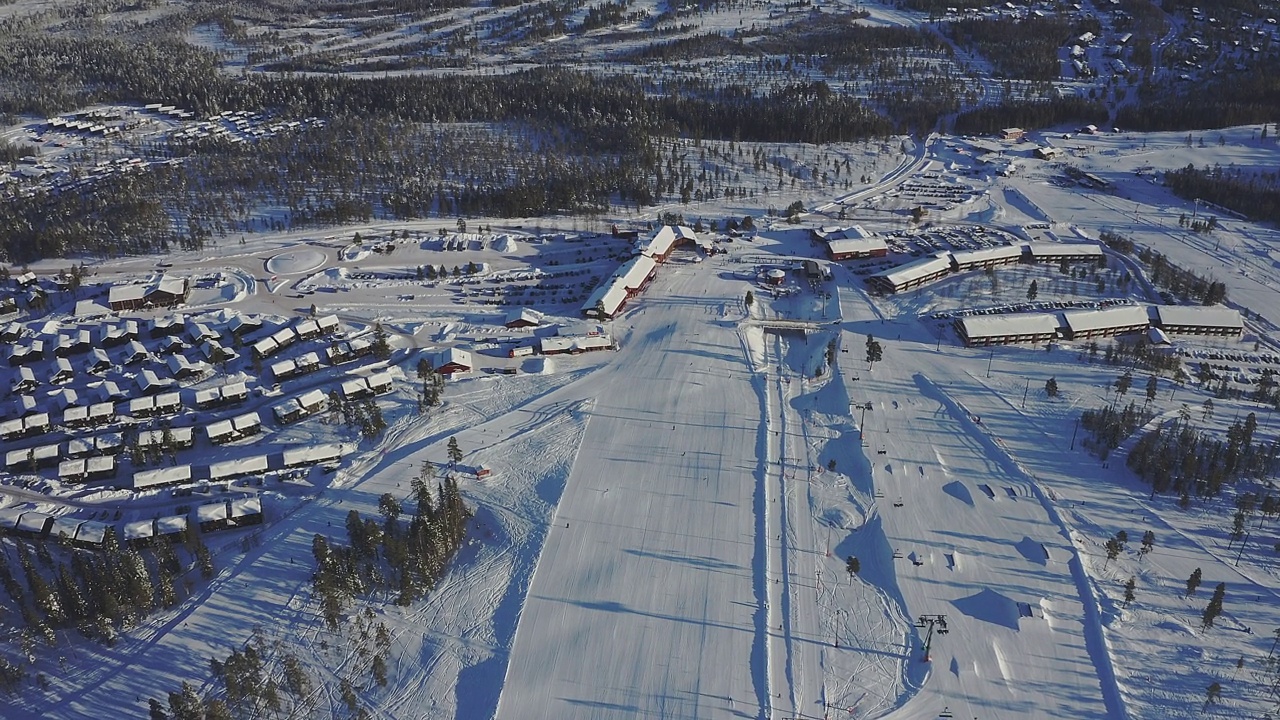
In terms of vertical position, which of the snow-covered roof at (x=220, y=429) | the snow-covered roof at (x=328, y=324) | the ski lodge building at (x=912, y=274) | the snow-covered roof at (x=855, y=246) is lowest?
the snow-covered roof at (x=220, y=429)

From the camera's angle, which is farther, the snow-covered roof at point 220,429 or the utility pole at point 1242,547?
→ the snow-covered roof at point 220,429

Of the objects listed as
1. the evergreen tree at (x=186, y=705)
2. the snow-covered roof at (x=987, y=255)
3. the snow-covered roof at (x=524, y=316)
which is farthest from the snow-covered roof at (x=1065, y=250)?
the evergreen tree at (x=186, y=705)

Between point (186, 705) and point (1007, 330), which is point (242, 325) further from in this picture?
point (1007, 330)

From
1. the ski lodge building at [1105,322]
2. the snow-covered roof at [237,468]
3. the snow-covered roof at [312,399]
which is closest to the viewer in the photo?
the snow-covered roof at [237,468]

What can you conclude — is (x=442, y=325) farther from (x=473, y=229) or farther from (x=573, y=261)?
(x=473, y=229)

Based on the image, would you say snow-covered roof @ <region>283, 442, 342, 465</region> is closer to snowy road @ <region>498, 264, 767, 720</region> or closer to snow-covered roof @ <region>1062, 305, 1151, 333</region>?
snowy road @ <region>498, 264, 767, 720</region>

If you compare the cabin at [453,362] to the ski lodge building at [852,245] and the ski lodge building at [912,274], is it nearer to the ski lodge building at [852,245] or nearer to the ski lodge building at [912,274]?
the ski lodge building at [912,274]
